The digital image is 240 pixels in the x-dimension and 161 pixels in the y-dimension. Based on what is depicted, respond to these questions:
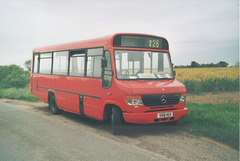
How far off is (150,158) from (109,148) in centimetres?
110

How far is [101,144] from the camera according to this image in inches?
232

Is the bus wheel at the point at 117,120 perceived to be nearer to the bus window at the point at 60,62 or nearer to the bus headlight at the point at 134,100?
the bus headlight at the point at 134,100

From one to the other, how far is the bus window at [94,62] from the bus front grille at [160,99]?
1929mm

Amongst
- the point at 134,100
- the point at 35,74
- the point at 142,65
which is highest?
the point at 142,65

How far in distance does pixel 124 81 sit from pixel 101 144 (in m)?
1.85

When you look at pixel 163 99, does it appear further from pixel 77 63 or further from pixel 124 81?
pixel 77 63

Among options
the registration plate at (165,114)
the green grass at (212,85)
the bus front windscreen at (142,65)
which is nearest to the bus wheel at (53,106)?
the bus front windscreen at (142,65)

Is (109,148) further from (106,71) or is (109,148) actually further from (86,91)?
(86,91)

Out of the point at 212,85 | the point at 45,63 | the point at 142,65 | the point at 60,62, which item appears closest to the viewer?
the point at 142,65

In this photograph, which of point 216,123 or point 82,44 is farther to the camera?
point 82,44

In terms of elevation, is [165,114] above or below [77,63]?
below

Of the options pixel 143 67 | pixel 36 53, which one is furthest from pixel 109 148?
pixel 36 53

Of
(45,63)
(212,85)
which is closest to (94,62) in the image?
(45,63)

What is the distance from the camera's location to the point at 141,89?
6.41 meters
